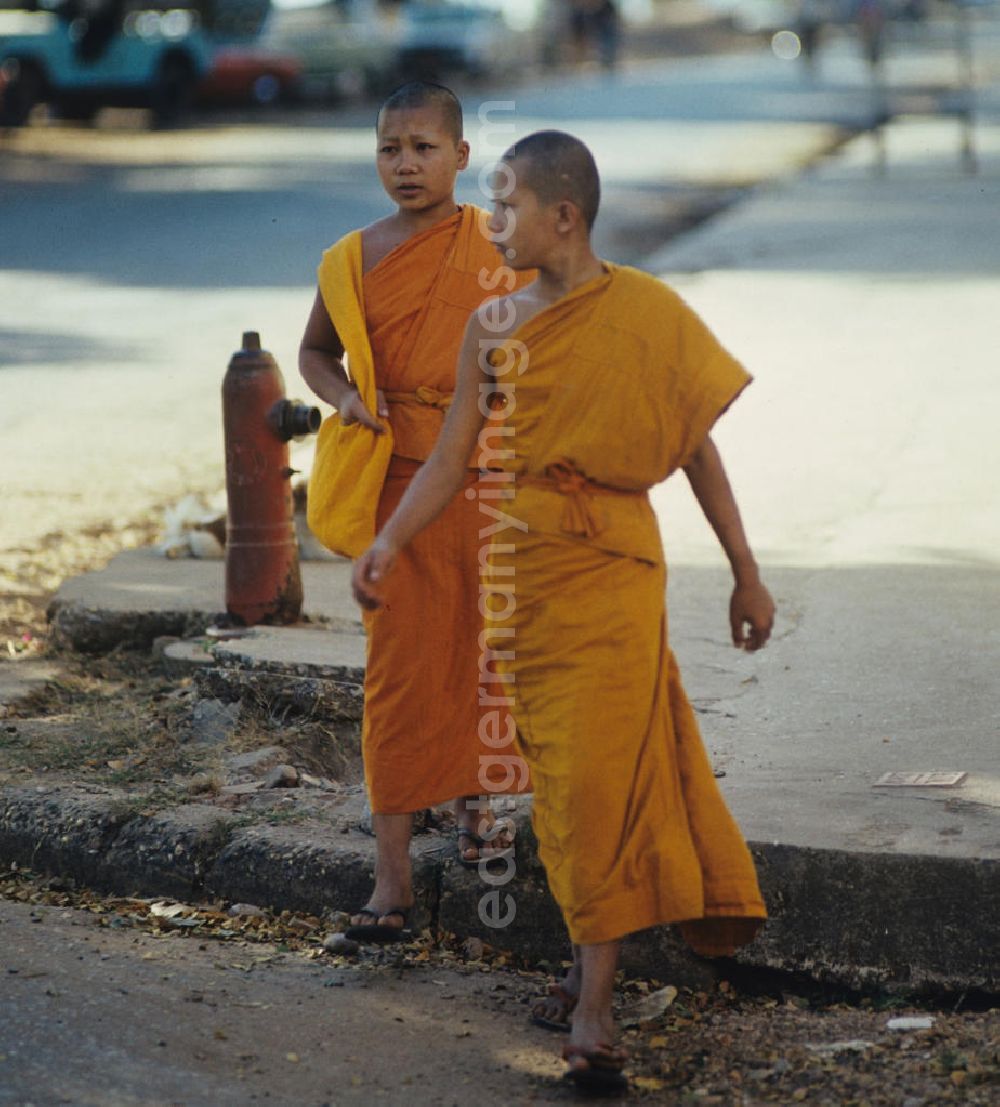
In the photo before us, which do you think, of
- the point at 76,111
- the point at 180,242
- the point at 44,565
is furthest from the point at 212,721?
the point at 76,111

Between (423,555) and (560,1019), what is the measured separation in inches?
38.7

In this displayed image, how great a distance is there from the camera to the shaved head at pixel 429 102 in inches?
153

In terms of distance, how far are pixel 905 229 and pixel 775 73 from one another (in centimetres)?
2409

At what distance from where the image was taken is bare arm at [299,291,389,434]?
394 cm

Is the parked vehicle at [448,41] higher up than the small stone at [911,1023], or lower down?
higher up

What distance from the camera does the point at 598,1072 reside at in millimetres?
3320

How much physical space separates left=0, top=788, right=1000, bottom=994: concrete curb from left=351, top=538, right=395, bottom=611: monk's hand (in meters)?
0.91

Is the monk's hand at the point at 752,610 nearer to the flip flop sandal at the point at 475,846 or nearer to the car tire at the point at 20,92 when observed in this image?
the flip flop sandal at the point at 475,846

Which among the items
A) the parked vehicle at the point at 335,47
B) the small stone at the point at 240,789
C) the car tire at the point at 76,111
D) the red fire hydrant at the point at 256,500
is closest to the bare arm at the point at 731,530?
the small stone at the point at 240,789

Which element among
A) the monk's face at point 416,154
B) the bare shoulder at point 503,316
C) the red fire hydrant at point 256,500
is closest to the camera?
the bare shoulder at point 503,316

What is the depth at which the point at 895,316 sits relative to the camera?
10.6 metres

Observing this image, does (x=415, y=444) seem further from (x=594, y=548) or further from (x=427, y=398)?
(x=594, y=548)

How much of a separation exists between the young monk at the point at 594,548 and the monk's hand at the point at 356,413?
0.46 meters

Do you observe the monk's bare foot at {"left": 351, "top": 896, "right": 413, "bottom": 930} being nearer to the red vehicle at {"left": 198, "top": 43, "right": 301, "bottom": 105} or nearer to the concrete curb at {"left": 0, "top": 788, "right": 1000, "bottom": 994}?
the concrete curb at {"left": 0, "top": 788, "right": 1000, "bottom": 994}
